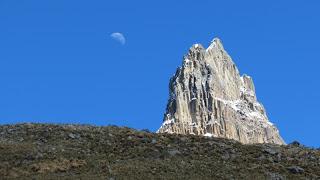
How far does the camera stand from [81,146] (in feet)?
147

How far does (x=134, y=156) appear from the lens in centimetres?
4325

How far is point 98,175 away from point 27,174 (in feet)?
12.4

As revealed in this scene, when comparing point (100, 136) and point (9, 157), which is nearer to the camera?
point (9, 157)

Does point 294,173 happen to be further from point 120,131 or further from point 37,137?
point 37,137

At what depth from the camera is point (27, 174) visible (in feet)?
127

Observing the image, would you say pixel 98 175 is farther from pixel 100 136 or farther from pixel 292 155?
pixel 292 155

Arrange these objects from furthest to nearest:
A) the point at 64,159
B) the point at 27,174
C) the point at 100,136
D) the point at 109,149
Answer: the point at 100,136 < the point at 109,149 < the point at 64,159 < the point at 27,174

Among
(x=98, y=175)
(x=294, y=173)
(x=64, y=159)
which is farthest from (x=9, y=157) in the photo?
(x=294, y=173)

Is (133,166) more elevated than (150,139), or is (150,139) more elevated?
(150,139)

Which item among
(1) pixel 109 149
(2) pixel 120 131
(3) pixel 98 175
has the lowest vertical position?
(3) pixel 98 175

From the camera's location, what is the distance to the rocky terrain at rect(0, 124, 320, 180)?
39.8 metres

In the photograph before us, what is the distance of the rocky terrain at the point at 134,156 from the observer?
39.8m

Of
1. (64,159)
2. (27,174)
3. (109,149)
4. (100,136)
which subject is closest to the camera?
(27,174)

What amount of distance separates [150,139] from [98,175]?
8.81m
